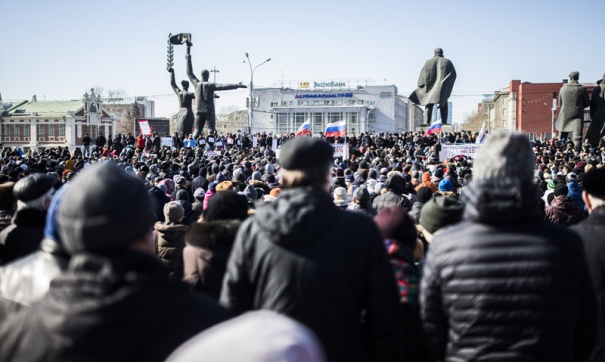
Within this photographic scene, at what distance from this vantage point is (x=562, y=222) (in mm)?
7477

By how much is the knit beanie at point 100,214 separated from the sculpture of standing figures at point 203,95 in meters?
26.9

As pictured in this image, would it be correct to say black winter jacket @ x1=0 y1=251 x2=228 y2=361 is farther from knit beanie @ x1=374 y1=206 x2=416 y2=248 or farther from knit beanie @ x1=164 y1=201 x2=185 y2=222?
knit beanie @ x1=164 y1=201 x2=185 y2=222

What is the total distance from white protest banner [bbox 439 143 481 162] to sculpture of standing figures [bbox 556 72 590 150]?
13.0ft

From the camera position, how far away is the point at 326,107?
10975cm

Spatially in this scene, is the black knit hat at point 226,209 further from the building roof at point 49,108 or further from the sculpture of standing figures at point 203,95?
the building roof at point 49,108

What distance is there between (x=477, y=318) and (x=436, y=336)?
0.25 m

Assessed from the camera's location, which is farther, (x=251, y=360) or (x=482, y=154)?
(x=482, y=154)

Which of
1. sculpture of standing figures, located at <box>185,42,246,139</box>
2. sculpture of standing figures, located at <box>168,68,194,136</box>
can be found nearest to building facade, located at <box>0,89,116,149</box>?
sculpture of standing figures, located at <box>168,68,194,136</box>

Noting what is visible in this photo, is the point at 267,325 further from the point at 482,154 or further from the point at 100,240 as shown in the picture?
the point at 482,154

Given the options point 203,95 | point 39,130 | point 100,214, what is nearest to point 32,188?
point 100,214

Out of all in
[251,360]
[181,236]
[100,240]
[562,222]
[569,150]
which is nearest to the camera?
[251,360]

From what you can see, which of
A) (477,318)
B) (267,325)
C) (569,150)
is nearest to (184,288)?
Result: (267,325)

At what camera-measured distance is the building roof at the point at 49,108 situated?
92.5 metres

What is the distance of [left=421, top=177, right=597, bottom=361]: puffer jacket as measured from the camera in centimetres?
265
